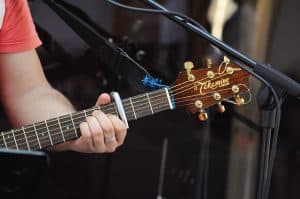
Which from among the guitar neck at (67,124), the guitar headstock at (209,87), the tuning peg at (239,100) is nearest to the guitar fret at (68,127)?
the guitar neck at (67,124)

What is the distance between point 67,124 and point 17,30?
284 millimetres

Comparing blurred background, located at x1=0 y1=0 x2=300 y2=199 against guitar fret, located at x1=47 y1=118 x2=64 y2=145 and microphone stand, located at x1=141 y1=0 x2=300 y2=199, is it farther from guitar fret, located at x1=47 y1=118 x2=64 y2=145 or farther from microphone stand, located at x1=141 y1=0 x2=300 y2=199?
microphone stand, located at x1=141 y1=0 x2=300 y2=199

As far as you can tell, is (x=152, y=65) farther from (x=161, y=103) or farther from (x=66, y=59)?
(x=161, y=103)

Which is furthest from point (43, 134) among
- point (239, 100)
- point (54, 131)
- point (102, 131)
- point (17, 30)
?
point (239, 100)

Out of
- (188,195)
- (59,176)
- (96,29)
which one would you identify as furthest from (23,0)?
(188,195)

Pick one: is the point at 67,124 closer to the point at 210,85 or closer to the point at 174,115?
the point at 210,85

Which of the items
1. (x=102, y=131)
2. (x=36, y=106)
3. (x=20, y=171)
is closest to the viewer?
(x=20, y=171)

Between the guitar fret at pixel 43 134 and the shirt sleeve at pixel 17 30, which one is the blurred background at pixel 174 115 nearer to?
the shirt sleeve at pixel 17 30

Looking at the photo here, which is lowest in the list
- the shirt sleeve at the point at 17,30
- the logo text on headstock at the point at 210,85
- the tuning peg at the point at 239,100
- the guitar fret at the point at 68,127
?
the guitar fret at the point at 68,127

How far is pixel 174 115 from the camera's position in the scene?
158 cm

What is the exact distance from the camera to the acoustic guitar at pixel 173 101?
42.5 inches

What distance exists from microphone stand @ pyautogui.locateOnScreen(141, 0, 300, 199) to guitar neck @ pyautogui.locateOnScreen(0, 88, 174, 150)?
22 cm

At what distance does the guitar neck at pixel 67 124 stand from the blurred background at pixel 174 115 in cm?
32

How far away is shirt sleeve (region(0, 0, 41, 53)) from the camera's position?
122 cm
